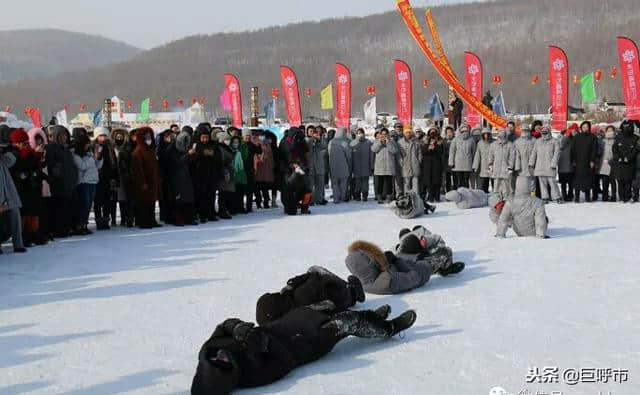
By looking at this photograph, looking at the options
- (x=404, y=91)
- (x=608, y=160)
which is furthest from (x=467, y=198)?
(x=404, y=91)

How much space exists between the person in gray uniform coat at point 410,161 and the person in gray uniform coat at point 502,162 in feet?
4.38

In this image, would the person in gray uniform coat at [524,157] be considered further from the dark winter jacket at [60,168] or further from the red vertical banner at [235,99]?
the red vertical banner at [235,99]

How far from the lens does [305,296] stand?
4.62 meters

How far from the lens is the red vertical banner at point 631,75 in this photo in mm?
16516

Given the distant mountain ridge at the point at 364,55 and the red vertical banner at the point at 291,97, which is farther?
the distant mountain ridge at the point at 364,55

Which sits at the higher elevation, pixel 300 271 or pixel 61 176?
pixel 61 176

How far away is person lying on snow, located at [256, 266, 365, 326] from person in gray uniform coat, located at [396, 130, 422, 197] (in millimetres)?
7870

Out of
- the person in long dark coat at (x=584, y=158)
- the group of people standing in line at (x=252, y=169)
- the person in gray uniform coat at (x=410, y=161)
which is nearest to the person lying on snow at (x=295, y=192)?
the group of people standing in line at (x=252, y=169)

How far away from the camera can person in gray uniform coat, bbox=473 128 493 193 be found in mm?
12859

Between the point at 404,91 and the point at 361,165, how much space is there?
454 inches

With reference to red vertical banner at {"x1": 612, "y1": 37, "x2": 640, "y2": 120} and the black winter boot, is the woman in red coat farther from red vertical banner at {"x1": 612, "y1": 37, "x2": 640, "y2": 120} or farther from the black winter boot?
red vertical banner at {"x1": 612, "y1": 37, "x2": 640, "y2": 120}

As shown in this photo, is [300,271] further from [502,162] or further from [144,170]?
[502,162]

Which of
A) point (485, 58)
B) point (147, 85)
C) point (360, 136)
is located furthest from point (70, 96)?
point (360, 136)

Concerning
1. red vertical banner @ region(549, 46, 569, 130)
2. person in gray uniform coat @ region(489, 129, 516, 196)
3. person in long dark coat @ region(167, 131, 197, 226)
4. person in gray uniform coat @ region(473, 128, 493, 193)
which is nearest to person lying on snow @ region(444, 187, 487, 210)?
person in gray uniform coat @ region(489, 129, 516, 196)
